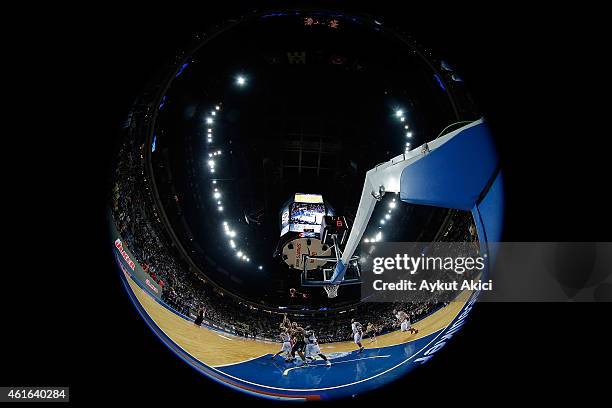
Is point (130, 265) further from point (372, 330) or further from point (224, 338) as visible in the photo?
point (372, 330)

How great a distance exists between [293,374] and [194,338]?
1378 millimetres

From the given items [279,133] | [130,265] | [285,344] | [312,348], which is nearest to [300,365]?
[312,348]

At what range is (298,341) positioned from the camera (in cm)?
562

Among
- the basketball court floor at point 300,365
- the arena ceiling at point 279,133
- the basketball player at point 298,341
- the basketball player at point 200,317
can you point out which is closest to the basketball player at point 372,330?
the basketball court floor at point 300,365

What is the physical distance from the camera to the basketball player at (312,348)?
5.01 meters

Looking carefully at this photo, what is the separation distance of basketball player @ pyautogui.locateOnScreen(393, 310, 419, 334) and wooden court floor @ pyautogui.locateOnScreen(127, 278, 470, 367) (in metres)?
0.08

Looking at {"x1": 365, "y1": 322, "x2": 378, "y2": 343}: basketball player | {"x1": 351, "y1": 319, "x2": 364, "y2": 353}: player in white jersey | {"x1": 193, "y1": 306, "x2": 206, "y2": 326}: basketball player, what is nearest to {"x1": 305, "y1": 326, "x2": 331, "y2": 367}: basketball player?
{"x1": 351, "y1": 319, "x2": 364, "y2": 353}: player in white jersey

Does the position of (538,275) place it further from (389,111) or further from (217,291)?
(217,291)

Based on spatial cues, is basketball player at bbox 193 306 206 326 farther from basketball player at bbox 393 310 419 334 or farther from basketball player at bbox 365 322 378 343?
basketball player at bbox 393 310 419 334

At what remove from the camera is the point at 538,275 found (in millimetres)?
2367

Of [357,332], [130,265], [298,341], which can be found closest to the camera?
[130,265]

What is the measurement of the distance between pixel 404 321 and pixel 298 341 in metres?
1.72

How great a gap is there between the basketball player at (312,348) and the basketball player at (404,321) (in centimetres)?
126

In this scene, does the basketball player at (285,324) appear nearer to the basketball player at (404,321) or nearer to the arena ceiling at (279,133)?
the arena ceiling at (279,133)
